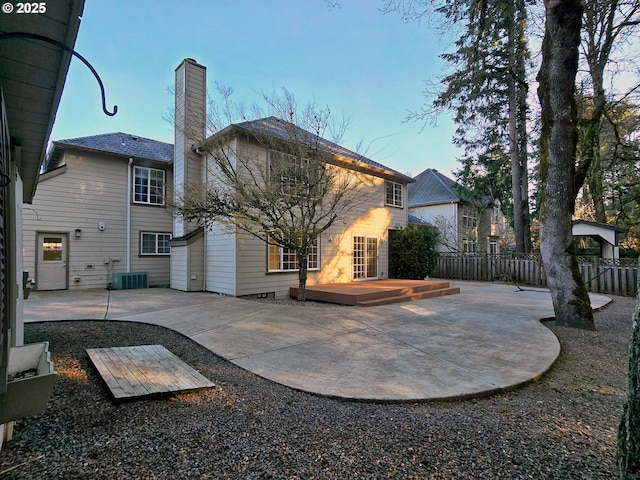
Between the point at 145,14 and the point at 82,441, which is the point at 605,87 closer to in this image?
the point at 145,14

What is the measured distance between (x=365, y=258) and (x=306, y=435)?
10636mm

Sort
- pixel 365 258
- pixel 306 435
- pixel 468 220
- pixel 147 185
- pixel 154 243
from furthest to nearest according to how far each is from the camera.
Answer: pixel 468 220 < pixel 365 258 < pixel 154 243 < pixel 147 185 < pixel 306 435

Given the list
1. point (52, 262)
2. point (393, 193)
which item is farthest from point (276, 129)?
point (52, 262)

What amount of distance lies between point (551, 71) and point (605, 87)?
4868mm

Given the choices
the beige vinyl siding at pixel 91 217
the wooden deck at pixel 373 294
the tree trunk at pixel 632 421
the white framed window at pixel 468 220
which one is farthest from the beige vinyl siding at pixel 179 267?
the white framed window at pixel 468 220

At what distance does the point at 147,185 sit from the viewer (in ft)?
39.7

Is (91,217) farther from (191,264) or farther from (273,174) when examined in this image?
(273,174)

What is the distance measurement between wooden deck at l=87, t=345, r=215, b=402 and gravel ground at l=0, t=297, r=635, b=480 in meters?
0.10

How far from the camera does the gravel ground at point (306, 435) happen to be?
1.97 metres

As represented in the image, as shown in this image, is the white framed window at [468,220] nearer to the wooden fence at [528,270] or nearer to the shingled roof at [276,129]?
the wooden fence at [528,270]

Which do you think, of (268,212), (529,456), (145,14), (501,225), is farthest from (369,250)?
(501,225)

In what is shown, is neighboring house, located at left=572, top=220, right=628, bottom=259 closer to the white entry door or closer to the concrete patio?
the concrete patio

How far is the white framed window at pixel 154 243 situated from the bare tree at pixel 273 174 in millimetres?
4294

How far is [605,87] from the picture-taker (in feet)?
29.6
